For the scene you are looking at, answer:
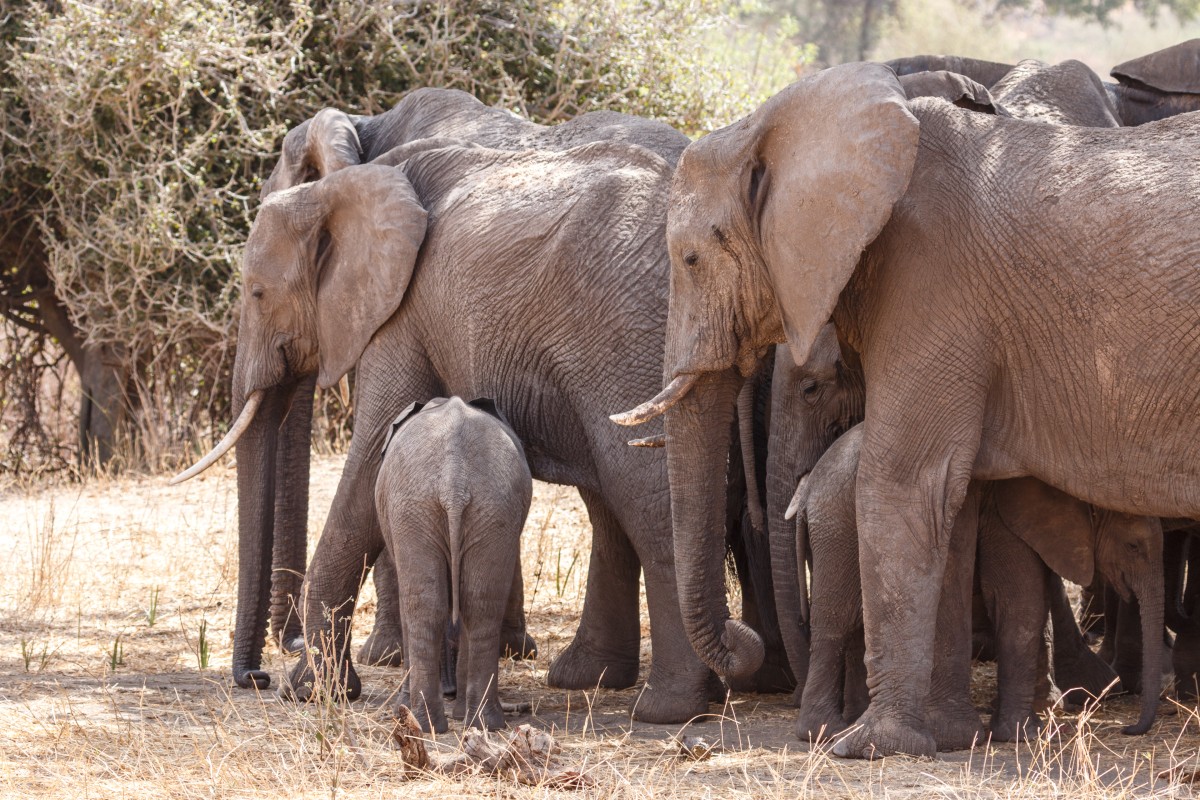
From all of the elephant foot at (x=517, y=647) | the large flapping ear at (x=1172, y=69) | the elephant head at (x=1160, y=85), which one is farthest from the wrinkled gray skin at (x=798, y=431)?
the large flapping ear at (x=1172, y=69)

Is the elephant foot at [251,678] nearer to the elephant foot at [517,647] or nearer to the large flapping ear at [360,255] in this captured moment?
the elephant foot at [517,647]

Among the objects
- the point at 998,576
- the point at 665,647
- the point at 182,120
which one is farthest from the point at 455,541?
the point at 182,120

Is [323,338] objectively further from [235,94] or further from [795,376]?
[235,94]

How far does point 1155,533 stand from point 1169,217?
1.30 metres

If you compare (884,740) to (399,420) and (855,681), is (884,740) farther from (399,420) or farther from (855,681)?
(399,420)

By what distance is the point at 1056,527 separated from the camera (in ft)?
20.2

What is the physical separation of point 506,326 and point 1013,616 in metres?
2.26

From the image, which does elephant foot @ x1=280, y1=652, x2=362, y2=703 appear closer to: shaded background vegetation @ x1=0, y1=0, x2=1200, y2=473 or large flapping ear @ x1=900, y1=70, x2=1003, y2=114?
large flapping ear @ x1=900, y1=70, x2=1003, y2=114

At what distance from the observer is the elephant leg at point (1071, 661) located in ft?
22.6

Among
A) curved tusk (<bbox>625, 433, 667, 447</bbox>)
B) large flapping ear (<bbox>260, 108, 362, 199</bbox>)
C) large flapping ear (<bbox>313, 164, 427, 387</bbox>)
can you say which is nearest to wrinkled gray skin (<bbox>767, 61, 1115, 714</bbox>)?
curved tusk (<bbox>625, 433, 667, 447</bbox>)

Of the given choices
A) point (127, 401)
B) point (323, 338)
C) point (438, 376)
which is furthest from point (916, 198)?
point (127, 401)

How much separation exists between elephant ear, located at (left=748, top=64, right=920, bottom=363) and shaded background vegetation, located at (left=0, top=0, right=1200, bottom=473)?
7.43 m

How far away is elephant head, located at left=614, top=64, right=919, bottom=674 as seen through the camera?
557cm

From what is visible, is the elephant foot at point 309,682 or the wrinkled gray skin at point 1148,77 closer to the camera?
the elephant foot at point 309,682
